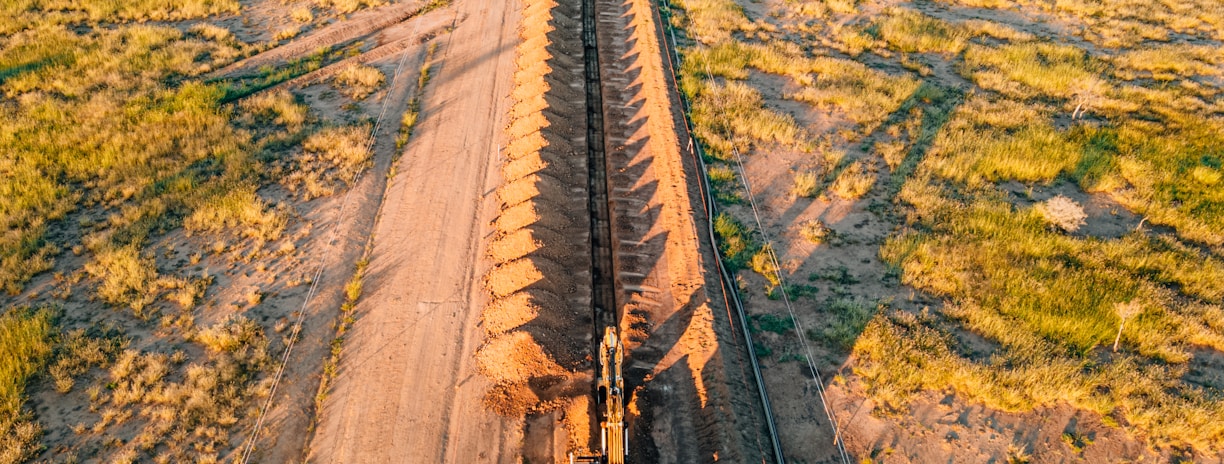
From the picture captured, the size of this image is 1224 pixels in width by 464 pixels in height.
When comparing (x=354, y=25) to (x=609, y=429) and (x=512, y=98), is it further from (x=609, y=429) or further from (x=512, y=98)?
(x=609, y=429)

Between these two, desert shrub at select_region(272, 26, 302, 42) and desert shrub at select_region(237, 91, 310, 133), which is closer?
desert shrub at select_region(237, 91, 310, 133)

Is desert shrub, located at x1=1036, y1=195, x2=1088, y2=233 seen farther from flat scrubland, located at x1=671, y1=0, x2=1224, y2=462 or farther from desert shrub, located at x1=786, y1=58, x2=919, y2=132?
desert shrub, located at x1=786, y1=58, x2=919, y2=132

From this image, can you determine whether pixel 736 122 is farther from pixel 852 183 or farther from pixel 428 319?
pixel 428 319

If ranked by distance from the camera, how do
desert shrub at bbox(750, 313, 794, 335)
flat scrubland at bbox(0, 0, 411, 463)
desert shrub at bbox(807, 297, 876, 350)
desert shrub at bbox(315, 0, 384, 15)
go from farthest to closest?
1. desert shrub at bbox(315, 0, 384, 15)
2. desert shrub at bbox(750, 313, 794, 335)
3. desert shrub at bbox(807, 297, 876, 350)
4. flat scrubland at bbox(0, 0, 411, 463)

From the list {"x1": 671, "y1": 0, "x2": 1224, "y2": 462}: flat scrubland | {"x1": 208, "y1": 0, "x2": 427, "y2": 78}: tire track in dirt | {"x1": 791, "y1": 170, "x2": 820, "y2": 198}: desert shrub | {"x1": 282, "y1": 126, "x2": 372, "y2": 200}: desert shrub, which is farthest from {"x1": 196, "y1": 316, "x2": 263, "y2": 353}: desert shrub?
{"x1": 208, "y1": 0, "x2": 427, "y2": 78}: tire track in dirt

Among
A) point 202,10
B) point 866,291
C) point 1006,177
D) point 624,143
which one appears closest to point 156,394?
point 624,143

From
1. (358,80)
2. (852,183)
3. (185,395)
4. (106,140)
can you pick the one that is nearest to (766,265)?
(852,183)

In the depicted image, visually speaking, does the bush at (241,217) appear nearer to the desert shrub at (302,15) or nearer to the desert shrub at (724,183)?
the desert shrub at (724,183)
